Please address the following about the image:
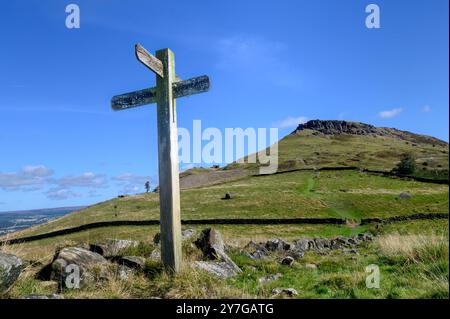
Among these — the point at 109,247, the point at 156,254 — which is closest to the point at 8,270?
the point at 109,247

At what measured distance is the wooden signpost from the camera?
27.4 feet

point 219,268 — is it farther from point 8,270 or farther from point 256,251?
point 256,251

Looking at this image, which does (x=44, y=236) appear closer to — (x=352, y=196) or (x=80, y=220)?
(x=80, y=220)

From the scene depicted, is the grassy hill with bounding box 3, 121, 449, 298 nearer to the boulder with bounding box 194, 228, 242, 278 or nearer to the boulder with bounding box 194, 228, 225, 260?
the boulder with bounding box 194, 228, 242, 278

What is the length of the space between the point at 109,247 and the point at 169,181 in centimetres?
314

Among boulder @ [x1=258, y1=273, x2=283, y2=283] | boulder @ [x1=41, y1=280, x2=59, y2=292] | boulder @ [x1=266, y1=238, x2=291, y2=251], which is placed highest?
boulder @ [x1=41, y1=280, x2=59, y2=292]

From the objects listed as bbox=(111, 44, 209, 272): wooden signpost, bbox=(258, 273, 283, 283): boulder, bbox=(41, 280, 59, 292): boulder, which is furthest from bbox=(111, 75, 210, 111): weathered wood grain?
bbox=(258, 273, 283, 283): boulder

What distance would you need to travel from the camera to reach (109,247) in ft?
34.2

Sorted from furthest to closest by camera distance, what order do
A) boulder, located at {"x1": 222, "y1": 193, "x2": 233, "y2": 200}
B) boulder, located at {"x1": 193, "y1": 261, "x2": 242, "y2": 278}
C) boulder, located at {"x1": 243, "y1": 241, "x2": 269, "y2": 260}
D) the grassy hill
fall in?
boulder, located at {"x1": 222, "y1": 193, "x2": 233, "y2": 200}
boulder, located at {"x1": 243, "y1": 241, "x2": 269, "y2": 260}
boulder, located at {"x1": 193, "y1": 261, "x2": 242, "y2": 278}
the grassy hill

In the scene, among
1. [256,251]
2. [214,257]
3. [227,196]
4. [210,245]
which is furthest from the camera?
[227,196]

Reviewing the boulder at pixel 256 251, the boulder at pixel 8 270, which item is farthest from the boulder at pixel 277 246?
the boulder at pixel 8 270

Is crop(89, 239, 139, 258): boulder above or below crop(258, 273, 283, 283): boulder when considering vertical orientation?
above

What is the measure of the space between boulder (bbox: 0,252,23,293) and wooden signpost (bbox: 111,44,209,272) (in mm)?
2617
